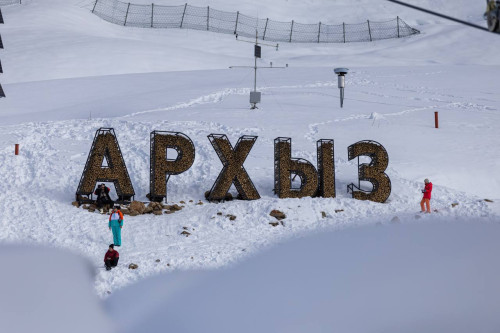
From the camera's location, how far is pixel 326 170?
22719 millimetres

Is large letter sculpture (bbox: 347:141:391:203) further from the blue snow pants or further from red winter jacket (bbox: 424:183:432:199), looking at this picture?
the blue snow pants

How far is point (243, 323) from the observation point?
1440 cm

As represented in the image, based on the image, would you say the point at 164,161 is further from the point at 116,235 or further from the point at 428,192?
the point at 428,192

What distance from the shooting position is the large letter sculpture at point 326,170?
2252 cm

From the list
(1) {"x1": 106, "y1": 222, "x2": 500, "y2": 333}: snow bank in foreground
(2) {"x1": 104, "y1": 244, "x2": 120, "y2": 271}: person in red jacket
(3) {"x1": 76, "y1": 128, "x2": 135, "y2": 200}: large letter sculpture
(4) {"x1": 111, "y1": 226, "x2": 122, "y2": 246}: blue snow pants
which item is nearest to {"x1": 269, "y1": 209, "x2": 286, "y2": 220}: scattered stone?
(1) {"x1": 106, "y1": 222, "x2": 500, "y2": 333}: snow bank in foreground

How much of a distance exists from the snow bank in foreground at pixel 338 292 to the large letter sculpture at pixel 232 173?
3.82 meters

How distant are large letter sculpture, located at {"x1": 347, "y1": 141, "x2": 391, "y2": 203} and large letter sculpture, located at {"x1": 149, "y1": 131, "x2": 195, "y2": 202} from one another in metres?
5.10

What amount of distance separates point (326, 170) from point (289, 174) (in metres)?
1.14

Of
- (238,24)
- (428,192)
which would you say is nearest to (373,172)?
(428,192)

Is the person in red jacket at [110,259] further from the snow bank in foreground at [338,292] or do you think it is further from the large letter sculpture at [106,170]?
the large letter sculpture at [106,170]

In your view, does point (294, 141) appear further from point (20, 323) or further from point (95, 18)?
point (95, 18)

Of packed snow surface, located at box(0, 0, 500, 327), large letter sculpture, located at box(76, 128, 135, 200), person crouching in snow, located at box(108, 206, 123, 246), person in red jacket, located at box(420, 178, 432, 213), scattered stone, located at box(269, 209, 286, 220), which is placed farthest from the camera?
large letter sculpture, located at box(76, 128, 135, 200)

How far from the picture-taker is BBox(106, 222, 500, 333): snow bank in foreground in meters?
14.1

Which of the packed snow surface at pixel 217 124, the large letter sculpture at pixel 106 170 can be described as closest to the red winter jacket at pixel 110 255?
the packed snow surface at pixel 217 124
